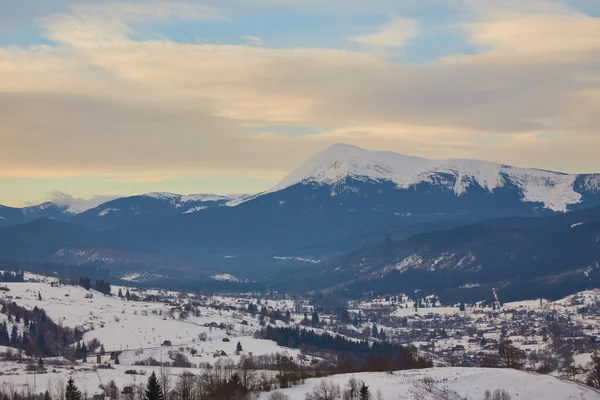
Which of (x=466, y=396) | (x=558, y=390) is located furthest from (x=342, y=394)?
(x=558, y=390)

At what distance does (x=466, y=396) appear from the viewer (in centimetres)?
13838

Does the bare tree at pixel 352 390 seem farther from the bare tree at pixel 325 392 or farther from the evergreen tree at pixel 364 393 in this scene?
the evergreen tree at pixel 364 393

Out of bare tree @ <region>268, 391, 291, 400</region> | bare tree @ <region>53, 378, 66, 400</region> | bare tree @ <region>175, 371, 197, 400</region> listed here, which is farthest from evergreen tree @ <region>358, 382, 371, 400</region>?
bare tree @ <region>53, 378, 66, 400</region>

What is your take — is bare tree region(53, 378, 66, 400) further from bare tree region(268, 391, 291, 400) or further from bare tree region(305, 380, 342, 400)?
bare tree region(305, 380, 342, 400)

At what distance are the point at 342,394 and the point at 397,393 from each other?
26.6 ft

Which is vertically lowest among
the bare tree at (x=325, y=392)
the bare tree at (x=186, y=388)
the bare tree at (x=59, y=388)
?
the bare tree at (x=59, y=388)

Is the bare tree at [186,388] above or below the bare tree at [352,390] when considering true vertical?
below

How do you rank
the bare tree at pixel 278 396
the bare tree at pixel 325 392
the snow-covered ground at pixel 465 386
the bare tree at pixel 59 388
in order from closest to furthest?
the bare tree at pixel 278 396, the bare tree at pixel 325 392, the snow-covered ground at pixel 465 386, the bare tree at pixel 59 388

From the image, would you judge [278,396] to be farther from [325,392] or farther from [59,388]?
[59,388]

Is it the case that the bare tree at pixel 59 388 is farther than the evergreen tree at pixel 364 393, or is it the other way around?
the bare tree at pixel 59 388

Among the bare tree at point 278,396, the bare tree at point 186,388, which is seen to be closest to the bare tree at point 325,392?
the bare tree at point 278,396

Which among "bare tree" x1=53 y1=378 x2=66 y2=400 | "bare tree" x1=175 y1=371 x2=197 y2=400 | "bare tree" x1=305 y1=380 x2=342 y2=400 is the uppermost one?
"bare tree" x1=305 y1=380 x2=342 y2=400

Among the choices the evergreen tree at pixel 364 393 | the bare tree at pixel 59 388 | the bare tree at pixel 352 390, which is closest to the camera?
the evergreen tree at pixel 364 393

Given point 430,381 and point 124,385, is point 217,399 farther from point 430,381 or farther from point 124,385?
point 124,385
